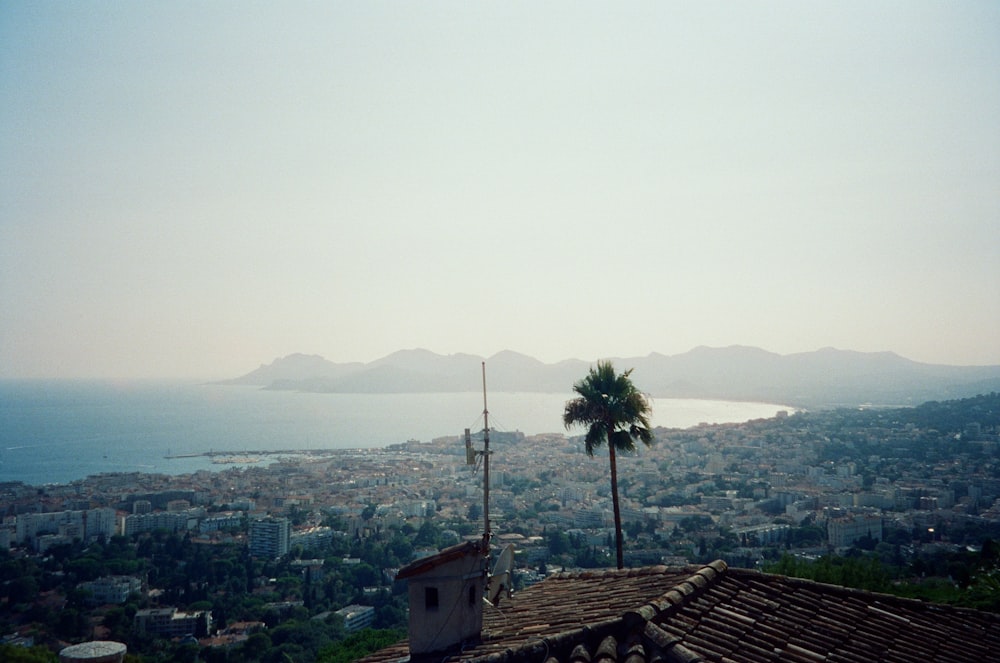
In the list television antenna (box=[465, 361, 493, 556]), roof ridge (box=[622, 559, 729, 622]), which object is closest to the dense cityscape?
television antenna (box=[465, 361, 493, 556])

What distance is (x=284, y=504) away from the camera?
67625 mm

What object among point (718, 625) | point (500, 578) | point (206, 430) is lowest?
point (206, 430)

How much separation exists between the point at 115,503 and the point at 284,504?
45.8ft

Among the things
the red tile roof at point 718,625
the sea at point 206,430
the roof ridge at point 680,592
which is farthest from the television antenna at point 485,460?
the sea at point 206,430

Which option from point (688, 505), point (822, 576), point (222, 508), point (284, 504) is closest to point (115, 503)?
point (222, 508)

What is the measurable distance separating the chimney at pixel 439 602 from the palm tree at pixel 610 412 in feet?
26.4

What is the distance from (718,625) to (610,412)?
861 cm

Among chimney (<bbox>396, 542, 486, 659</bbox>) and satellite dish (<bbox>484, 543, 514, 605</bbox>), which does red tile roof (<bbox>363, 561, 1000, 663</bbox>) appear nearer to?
chimney (<bbox>396, 542, 486, 659</bbox>)

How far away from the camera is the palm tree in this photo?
1332cm

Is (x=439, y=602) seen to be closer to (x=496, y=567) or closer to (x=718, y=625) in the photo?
(x=718, y=625)

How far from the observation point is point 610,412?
43.7ft

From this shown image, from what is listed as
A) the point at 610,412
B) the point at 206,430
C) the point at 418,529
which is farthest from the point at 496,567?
the point at 206,430

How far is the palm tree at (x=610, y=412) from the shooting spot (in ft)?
43.7

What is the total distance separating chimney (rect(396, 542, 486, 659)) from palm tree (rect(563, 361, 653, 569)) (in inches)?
317
